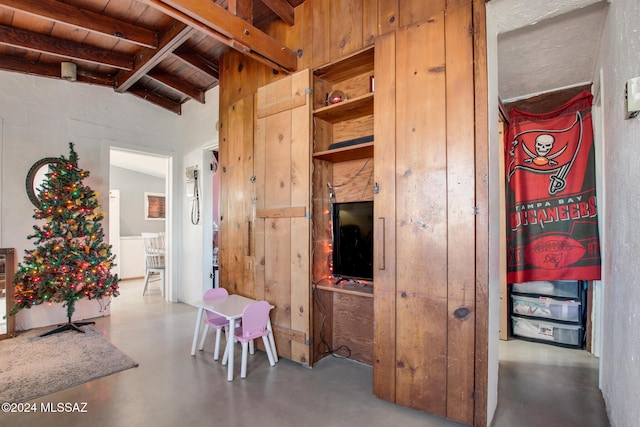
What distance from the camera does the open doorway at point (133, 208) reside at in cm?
641

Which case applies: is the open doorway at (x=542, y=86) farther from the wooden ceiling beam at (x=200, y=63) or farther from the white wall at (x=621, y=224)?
the wooden ceiling beam at (x=200, y=63)

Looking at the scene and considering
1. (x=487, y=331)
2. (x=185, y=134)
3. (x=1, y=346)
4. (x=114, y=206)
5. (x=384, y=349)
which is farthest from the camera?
(x=114, y=206)

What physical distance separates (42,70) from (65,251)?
2.18 meters

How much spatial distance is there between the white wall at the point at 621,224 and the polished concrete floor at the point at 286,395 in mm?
336

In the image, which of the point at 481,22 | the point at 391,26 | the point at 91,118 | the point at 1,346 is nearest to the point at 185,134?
the point at 91,118

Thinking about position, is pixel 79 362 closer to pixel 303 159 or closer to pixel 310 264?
pixel 310 264

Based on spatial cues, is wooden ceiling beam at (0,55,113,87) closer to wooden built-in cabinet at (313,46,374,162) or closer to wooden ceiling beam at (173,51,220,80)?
wooden ceiling beam at (173,51,220,80)

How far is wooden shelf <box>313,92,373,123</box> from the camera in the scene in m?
2.36

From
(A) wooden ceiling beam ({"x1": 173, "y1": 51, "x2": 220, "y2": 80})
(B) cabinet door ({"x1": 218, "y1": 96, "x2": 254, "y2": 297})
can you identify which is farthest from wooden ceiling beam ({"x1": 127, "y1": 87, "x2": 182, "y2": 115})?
(B) cabinet door ({"x1": 218, "y1": 96, "x2": 254, "y2": 297})

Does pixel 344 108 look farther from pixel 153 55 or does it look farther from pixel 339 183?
pixel 153 55

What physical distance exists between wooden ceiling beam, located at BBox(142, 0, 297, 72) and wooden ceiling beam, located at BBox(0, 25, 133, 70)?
2205 mm

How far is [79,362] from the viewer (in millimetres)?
2701

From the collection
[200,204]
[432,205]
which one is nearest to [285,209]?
[432,205]

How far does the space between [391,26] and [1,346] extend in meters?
4.54
